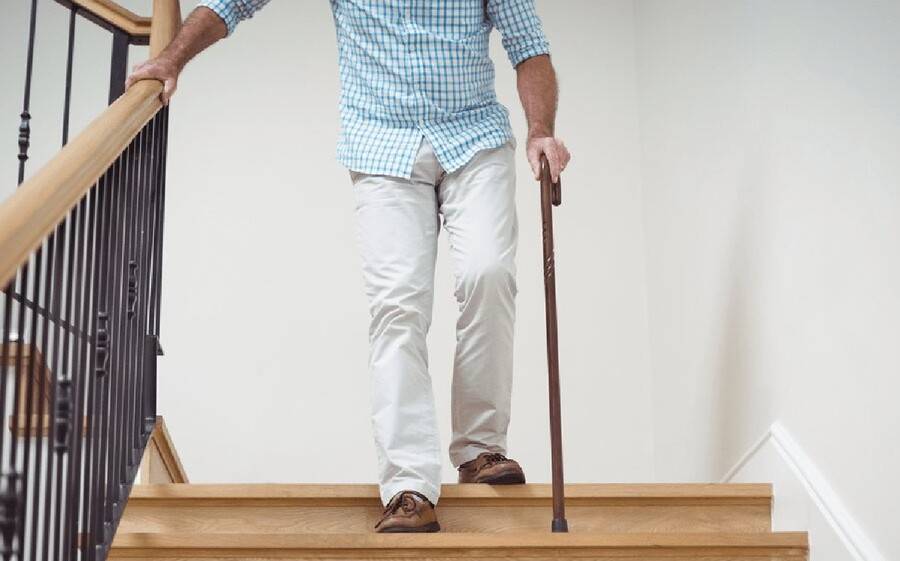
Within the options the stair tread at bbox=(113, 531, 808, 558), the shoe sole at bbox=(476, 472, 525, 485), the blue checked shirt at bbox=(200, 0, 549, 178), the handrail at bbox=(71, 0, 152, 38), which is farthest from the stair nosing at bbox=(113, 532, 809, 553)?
the handrail at bbox=(71, 0, 152, 38)

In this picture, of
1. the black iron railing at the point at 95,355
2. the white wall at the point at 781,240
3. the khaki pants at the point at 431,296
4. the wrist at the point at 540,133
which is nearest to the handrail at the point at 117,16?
the black iron railing at the point at 95,355

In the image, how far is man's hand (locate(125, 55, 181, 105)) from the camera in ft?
7.78

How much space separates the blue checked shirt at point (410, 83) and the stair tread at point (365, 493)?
69cm

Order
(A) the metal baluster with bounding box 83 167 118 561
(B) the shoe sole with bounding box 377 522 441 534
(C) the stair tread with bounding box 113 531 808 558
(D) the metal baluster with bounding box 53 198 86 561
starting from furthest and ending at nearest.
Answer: (B) the shoe sole with bounding box 377 522 441 534 → (C) the stair tread with bounding box 113 531 808 558 → (A) the metal baluster with bounding box 83 167 118 561 → (D) the metal baluster with bounding box 53 198 86 561

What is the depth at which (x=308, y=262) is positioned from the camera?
4.30 m

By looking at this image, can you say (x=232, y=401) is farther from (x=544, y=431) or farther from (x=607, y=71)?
(x=607, y=71)

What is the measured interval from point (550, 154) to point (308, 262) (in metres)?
1.88

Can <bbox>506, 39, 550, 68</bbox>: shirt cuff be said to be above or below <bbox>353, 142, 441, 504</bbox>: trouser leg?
above

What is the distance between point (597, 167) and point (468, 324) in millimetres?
1975

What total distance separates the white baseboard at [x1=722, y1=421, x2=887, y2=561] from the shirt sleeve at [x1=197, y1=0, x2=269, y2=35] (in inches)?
59.0

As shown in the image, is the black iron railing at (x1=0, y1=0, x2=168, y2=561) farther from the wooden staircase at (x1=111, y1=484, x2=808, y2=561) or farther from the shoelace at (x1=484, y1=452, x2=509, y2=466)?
the shoelace at (x1=484, y1=452, x2=509, y2=466)

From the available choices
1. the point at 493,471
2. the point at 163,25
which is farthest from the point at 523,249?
the point at 163,25

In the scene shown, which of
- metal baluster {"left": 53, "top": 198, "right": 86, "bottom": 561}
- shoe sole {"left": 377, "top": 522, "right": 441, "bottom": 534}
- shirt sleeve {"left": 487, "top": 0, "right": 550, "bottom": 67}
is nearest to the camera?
metal baluster {"left": 53, "top": 198, "right": 86, "bottom": 561}

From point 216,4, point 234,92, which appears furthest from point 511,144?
point 234,92
